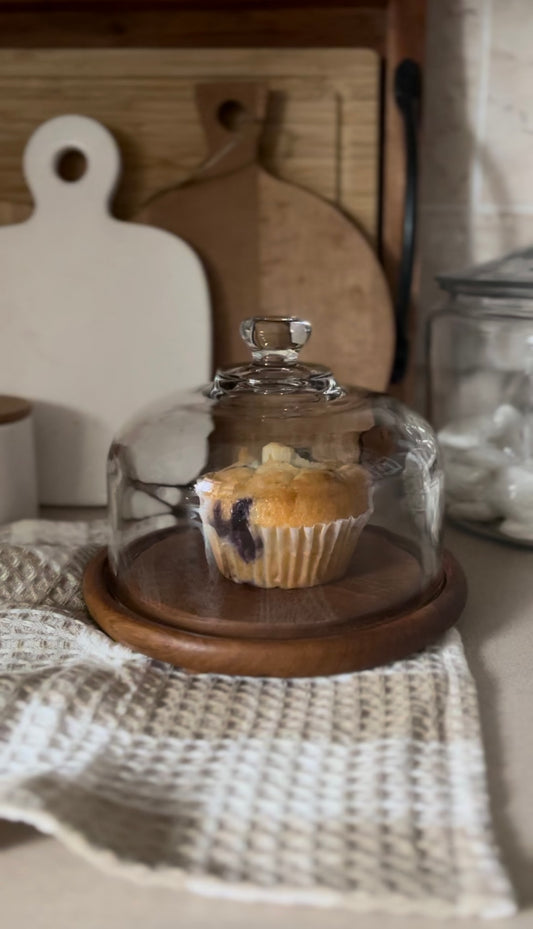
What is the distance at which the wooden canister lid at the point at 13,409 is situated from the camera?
874mm

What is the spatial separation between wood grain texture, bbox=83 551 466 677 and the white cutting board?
1.27ft

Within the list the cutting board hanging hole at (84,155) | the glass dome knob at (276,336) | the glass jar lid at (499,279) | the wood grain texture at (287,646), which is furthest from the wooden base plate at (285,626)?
the cutting board hanging hole at (84,155)

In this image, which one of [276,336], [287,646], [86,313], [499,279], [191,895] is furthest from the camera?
[86,313]

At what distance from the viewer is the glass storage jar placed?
0.87m

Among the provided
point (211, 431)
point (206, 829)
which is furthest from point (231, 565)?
point (206, 829)

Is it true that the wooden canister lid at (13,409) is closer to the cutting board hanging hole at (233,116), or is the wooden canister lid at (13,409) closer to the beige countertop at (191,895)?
the cutting board hanging hole at (233,116)

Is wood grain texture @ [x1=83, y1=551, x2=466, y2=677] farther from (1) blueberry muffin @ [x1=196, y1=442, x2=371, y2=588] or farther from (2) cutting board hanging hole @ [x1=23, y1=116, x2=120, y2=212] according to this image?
(2) cutting board hanging hole @ [x1=23, y1=116, x2=120, y2=212]

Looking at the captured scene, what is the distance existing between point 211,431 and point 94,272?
320mm

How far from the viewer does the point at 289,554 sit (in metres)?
0.66

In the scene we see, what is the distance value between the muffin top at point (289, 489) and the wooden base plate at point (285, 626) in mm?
54

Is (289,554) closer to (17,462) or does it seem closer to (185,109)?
(17,462)

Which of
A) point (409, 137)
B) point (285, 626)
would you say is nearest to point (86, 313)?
point (409, 137)

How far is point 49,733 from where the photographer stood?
527 mm

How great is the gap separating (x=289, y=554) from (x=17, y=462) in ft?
1.14
